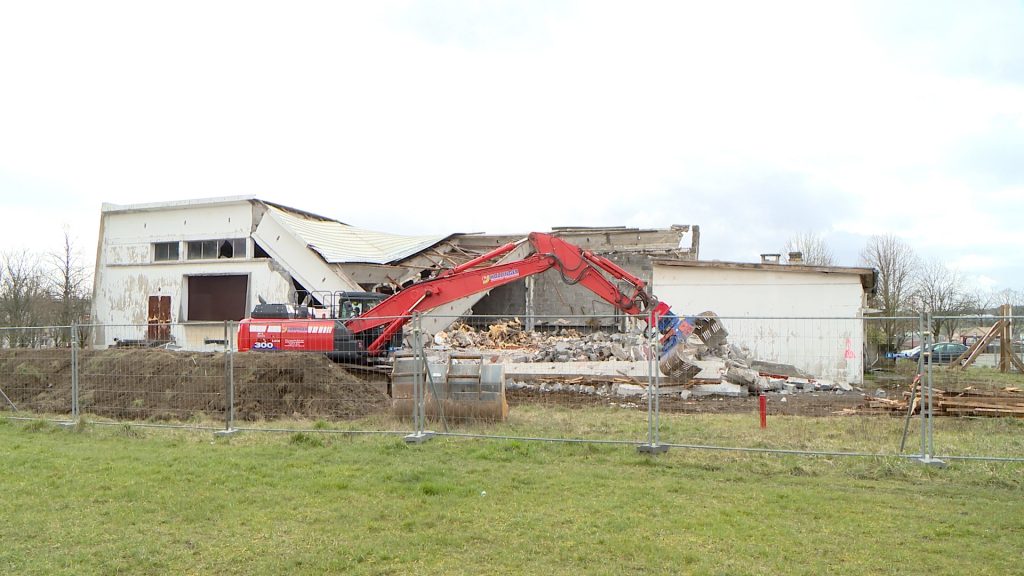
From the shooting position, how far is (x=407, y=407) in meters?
11.9

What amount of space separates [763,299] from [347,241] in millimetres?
16292

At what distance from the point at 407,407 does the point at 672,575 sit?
7.15m

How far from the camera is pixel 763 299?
78.1 ft

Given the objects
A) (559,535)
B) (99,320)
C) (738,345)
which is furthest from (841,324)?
(99,320)

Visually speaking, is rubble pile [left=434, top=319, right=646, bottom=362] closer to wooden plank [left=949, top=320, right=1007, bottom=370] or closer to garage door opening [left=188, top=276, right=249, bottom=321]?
wooden plank [left=949, top=320, right=1007, bottom=370]

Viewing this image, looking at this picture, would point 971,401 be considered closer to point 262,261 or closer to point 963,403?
point 963,403

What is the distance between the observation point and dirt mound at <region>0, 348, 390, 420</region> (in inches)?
531

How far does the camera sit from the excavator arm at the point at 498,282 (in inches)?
695

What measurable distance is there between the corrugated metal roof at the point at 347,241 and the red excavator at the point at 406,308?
7.08 metres

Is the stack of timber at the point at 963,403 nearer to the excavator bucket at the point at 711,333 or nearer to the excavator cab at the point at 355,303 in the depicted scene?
the excavator bucket at the point at 711,333

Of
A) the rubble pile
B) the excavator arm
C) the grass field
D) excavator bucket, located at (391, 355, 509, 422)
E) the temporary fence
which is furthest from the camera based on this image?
the rubble pile

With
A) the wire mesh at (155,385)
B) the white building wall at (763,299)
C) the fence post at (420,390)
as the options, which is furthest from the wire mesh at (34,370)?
the white building wall at (763,299)

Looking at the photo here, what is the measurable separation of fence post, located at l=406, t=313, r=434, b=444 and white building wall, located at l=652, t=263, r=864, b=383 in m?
11.3

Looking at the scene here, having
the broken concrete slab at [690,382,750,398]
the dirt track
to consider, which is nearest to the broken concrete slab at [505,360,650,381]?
the broken concrete slab at [690,382,750,398]
